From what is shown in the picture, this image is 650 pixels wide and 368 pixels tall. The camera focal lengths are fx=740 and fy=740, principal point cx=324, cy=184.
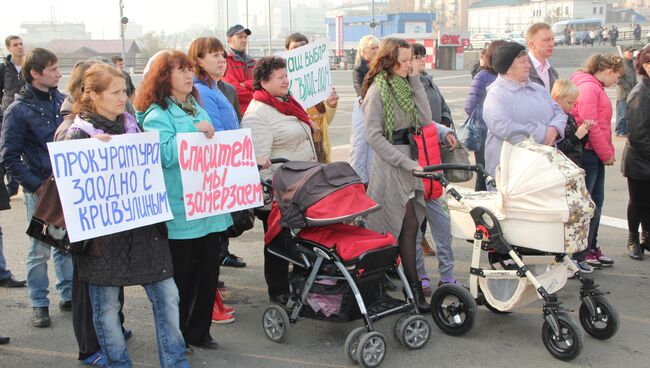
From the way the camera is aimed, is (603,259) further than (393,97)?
Yes

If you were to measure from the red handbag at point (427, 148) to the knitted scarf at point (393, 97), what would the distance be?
8 centimetres

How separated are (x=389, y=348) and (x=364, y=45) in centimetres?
355

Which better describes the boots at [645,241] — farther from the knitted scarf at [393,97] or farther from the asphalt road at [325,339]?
the knitted scarf at [393,97]

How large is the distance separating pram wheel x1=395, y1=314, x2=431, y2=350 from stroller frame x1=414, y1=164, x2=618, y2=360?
11.2 inches

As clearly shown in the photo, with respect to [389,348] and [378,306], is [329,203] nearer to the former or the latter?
[378,306]

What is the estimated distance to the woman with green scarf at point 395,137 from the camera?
5.23m

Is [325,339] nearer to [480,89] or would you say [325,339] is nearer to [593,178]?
[593,178]

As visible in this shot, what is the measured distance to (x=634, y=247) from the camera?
6.77 m

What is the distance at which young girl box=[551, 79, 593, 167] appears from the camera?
19.8ft

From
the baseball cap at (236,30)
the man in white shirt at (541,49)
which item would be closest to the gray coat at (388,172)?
the man in white shirt at (541,49)

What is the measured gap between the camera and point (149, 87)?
432cm

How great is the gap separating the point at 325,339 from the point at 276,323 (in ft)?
1.21


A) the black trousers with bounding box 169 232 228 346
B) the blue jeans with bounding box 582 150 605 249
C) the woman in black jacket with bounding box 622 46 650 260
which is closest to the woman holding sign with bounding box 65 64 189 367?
the black trousers with bounding box 169 232 228 346

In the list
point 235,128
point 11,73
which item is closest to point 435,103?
point 235,128
